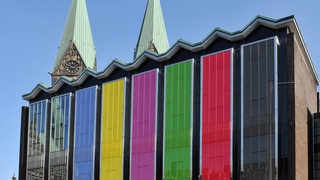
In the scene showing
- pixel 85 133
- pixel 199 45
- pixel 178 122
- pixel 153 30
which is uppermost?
pixel 153 30

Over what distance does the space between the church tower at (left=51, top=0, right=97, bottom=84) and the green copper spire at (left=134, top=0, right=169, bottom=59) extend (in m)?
9.65

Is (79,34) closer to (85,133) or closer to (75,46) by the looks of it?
(75,46)

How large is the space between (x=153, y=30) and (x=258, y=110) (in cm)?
5158

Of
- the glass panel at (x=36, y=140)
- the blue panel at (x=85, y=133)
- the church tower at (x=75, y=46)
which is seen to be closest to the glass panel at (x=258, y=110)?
the blue panel at (x=85, y=133)

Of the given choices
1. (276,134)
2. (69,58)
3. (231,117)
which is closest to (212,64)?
(231,117)

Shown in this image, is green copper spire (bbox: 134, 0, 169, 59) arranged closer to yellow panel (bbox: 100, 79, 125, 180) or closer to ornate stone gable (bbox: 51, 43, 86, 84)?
ornate stone gable (bbox: 51, 43, 86, 84)

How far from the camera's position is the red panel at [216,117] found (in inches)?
2031

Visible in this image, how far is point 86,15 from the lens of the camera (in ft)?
349

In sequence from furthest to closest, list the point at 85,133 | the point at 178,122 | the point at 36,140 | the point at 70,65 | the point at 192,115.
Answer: the point at 70,65 → the point at 36,140 → the point at 85,133 → the point at 178,122 → the point at 192,115

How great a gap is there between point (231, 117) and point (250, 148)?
310cm

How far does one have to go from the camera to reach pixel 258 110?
4988 centimetres

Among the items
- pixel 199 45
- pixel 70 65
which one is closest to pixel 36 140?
pixel 199 45

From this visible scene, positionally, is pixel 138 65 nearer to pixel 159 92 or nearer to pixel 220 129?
pixel 159 92

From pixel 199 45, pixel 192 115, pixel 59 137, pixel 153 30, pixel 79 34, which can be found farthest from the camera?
pixel 79 34
